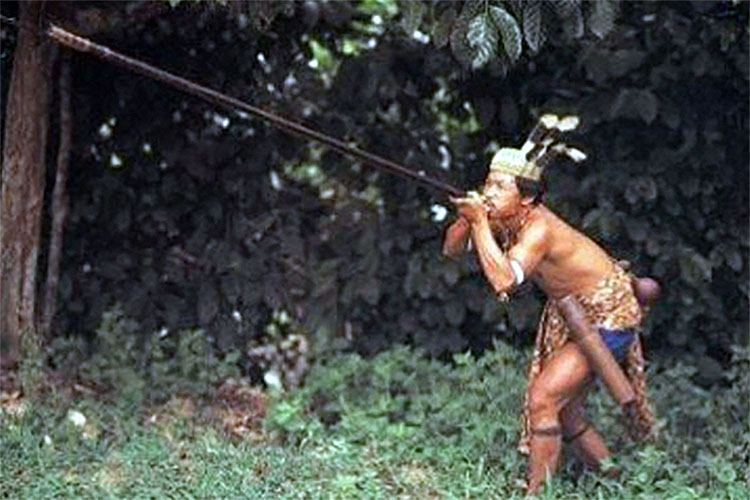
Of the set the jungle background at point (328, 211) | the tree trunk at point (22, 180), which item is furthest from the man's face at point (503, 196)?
the tree trunk at point (22, 180)

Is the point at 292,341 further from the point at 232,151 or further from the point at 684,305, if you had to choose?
the point at 684,305

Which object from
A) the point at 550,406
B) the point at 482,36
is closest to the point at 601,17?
the point at 482,36

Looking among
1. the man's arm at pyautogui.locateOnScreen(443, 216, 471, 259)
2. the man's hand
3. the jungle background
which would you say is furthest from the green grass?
the man's hand

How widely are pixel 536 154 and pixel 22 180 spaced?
7.48ft

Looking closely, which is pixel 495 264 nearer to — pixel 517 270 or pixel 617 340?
pixel 517 270

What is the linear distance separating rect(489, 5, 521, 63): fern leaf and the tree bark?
236cm

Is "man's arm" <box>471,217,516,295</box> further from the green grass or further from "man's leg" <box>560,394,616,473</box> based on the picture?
the green grass

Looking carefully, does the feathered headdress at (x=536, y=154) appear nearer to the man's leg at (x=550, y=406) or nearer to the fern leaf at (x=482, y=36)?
the fern leaf at (x=482, y=36)

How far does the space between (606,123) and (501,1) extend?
174 cm

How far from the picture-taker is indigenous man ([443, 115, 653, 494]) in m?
4.91

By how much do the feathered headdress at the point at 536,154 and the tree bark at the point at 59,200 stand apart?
2230mm

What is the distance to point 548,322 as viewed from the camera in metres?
5.11

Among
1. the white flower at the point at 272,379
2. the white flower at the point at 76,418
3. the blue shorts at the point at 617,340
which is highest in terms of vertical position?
the blue shorts at the point at 617,340

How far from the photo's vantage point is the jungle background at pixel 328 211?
5910mm
